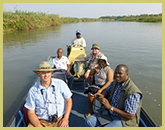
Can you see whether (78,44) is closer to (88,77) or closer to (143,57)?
(88,77)

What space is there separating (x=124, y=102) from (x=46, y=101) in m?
1.24

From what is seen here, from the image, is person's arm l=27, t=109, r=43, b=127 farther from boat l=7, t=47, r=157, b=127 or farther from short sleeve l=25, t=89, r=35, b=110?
boat l=7, t=47, r=157, b=127

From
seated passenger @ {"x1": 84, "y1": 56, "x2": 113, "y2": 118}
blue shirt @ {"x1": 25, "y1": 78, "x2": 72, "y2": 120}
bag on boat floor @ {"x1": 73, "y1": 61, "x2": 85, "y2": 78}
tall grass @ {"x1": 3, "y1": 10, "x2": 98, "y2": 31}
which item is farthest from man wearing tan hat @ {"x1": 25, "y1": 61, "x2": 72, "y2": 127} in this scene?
tall grass @ {"x1": 3, "y1": 10, "x2": 98, "y2": 31}

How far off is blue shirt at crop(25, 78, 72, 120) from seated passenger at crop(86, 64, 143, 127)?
63 cm

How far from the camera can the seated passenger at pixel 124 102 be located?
73.9 inches

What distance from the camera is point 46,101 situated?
2115mm

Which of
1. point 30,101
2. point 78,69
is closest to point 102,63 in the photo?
point 78,69

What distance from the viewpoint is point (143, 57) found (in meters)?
9.52

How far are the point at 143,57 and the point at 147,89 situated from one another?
183 inches

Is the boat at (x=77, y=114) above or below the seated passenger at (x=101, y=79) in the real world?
below

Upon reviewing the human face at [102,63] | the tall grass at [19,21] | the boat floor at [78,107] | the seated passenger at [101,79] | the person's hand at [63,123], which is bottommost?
the boat floor at [78,107]

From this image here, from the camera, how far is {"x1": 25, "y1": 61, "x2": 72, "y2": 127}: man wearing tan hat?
2.07 meters

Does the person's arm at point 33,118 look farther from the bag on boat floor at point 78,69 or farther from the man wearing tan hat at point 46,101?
the bag on boat floor at point 78,69

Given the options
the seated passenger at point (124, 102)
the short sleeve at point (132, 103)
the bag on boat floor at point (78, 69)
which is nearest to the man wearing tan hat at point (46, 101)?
the seated passenger at point (124, 102)
